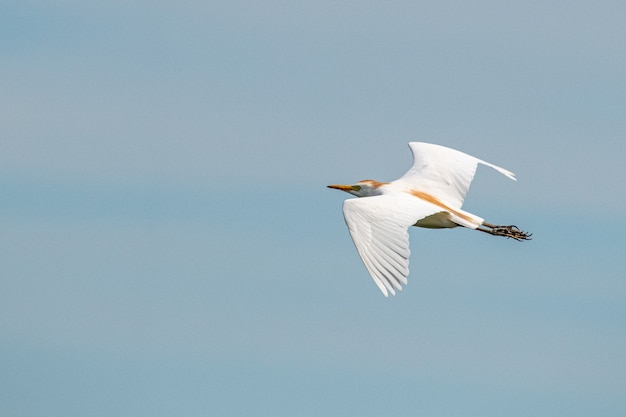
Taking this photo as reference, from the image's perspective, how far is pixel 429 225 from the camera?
112 ft

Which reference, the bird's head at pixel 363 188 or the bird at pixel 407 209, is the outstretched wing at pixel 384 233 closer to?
the bird at pixel 407 209

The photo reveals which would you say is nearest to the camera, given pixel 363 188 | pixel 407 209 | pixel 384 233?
pixel 384 233

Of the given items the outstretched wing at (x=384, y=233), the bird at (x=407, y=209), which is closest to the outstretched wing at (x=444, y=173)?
the bird at (x=407, y=209)

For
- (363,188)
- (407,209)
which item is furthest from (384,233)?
(363,188)

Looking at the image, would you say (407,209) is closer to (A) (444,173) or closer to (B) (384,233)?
(B) (384,233)

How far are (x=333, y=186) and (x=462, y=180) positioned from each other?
3.23 metres

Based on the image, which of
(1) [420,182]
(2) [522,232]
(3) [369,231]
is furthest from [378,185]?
(3) [369,231]

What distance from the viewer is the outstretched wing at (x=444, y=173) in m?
36.2

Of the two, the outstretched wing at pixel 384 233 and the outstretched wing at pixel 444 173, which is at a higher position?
the outstretched wing at pixel 444 173

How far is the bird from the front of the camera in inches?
1112

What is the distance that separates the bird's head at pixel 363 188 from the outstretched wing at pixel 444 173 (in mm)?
900

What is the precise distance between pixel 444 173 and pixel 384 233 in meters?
8.01

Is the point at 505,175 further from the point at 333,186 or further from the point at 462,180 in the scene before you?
the point at 333,186

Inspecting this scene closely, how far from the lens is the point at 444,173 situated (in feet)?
121
